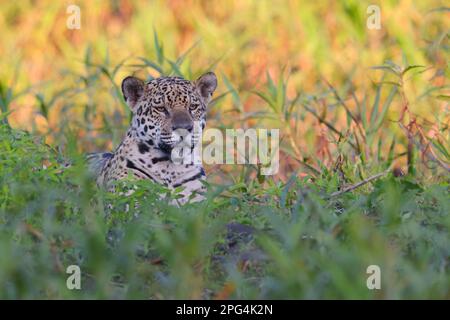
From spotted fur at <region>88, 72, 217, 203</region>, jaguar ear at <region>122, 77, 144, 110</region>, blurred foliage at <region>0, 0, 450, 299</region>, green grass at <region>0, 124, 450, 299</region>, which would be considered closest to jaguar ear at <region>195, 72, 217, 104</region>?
spotted fur at <region>88, 72, 217, 203</region>

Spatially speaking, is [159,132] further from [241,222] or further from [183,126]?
[241,222]

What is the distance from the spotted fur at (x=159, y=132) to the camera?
676cm

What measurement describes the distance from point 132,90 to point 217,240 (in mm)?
2088

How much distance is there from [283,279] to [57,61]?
26.4ft

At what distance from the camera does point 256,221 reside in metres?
5.52

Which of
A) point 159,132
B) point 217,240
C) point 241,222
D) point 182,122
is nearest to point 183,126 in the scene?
point 182,122

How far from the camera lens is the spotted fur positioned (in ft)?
22.2

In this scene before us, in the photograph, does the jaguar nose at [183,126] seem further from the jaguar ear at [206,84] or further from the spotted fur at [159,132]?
the jaguar ear at [206,84]

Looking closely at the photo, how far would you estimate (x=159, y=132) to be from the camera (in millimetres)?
6750

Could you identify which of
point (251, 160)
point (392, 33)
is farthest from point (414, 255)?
point (392, 33)

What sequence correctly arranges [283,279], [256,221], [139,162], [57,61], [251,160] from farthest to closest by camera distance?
[57,61]
[251,160]
[139,162]
[256,221]
[283,279]

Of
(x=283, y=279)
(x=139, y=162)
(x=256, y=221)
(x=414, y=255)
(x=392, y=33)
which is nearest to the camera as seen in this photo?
(x=283, y=279)

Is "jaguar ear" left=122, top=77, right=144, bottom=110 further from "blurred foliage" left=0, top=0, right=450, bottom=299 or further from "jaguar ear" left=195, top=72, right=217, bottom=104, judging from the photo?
"blurred foliage" left=0, top=0, right=450, bottom=299
